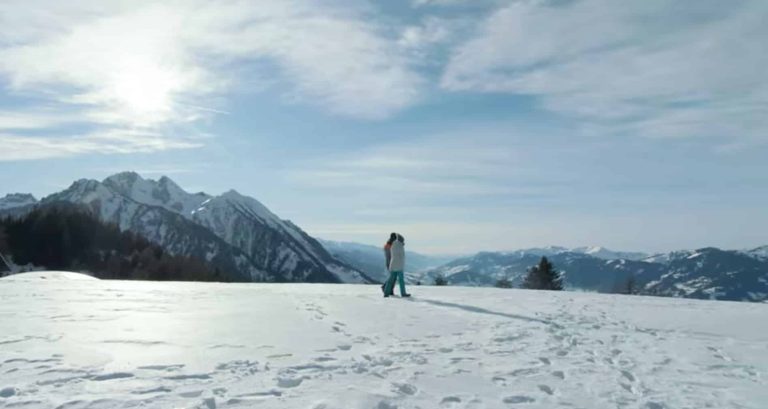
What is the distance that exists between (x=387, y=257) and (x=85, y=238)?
106 metres

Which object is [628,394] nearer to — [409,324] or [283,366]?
[283,366]

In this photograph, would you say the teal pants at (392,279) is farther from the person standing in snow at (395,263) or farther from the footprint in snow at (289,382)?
the footprint in snow at (289,382)

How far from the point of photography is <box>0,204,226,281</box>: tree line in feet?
322

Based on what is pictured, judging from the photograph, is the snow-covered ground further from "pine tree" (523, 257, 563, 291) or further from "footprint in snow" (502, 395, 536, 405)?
"pine tree" (523, 257, 563, 291)

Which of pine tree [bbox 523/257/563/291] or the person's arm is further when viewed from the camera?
pine tree [bbox 523/257/563/291]

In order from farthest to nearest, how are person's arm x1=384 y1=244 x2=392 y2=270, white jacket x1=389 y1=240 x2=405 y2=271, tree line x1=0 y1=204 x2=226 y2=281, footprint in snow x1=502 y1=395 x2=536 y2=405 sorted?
tree line x1=0 y1=204 x2=226 y2=281, person's arm x1=384 y1=244 x2=392 y2=270, white jacket x1=389 y1=240 x2=405 y2=271, footprint in snow x1=502 y1=395 x2=536 y2=405

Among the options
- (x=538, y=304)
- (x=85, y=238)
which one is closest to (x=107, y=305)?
(x=538, y=304)

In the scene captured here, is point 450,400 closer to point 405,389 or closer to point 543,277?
point 405,389

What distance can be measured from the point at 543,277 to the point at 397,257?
57.1 m

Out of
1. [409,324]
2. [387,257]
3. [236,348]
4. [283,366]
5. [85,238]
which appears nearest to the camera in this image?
[283,366]

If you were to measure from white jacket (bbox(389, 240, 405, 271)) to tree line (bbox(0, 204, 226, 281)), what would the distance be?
9064 cm

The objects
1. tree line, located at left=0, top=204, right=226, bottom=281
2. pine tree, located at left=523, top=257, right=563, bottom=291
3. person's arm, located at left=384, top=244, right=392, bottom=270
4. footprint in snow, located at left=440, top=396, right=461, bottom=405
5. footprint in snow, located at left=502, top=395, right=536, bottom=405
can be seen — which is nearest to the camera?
footprint in snow, located at left=440, top=396, right=461, bottom=405

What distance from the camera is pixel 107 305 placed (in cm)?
1421

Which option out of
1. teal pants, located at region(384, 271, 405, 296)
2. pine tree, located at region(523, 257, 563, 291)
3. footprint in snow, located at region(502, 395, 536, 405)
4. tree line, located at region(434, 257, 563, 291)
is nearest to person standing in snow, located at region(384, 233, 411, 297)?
teal pants, located at region(384, 271, 405, 296)
